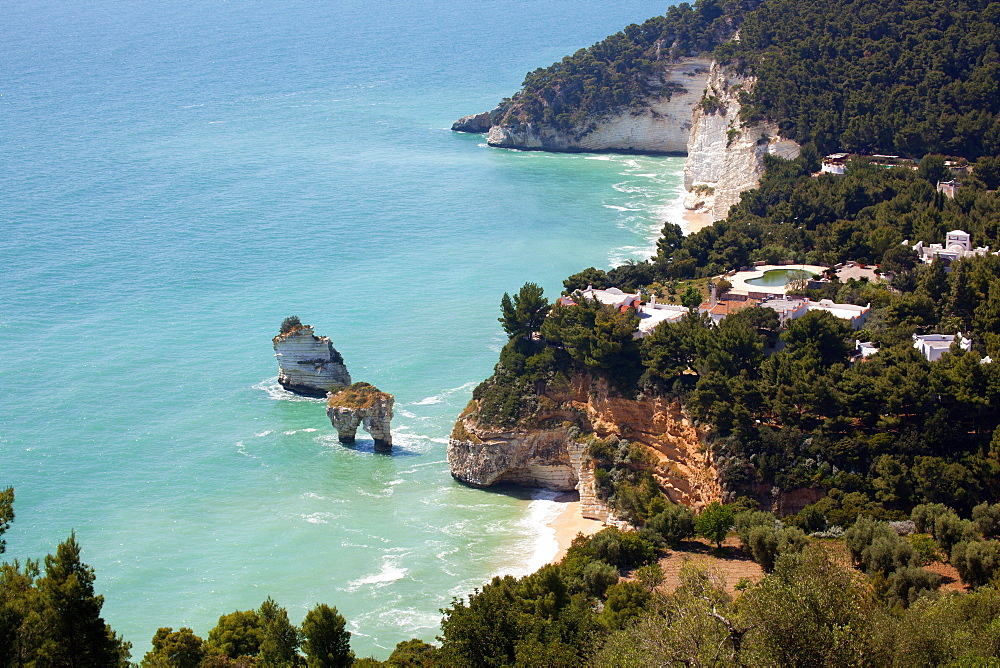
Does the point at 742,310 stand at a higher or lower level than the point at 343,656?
higher

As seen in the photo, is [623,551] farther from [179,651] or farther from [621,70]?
[621,70]

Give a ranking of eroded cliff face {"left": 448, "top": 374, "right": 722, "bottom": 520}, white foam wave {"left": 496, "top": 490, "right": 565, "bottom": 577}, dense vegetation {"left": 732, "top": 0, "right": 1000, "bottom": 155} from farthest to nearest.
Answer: dense vegetation {"left": 732, "top": 0, "right": 1000, "bottom": 155} < eroded cliff face {"left": 448, "top": 374, "right": 722, "bottom": 520} < white foam wave {"left": 496, "top": 490, "right": 565, "bottom": 577}

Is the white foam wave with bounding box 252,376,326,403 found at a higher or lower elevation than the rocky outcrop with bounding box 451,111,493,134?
lower

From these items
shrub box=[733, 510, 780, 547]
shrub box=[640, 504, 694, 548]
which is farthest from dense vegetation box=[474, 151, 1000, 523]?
shrub box=[640, 504, 694, 548]

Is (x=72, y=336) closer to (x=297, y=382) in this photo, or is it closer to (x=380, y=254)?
(x=297, y=382)

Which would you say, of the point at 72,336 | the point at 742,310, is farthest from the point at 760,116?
the point at 72,336

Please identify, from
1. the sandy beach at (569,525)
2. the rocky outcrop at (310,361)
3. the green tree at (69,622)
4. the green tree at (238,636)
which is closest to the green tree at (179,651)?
the green tree at (238,636)

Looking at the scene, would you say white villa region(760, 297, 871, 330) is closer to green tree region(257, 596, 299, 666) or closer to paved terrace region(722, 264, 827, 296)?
paved terrace region(722, 264, 827, 296)
